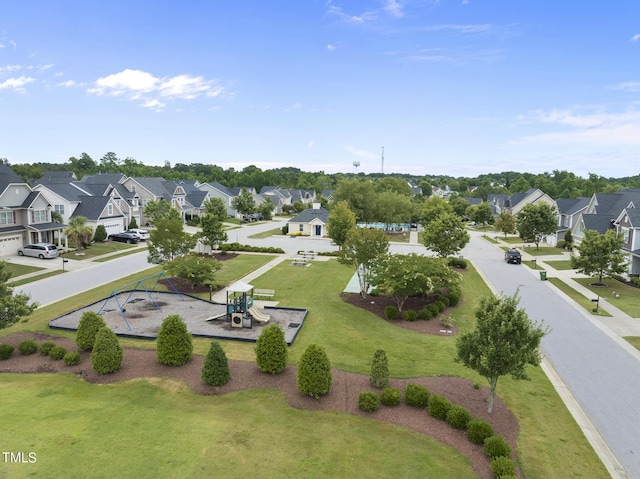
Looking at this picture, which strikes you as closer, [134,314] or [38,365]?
[38,365]

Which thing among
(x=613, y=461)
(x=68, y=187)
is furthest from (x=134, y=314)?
(x=68, y=187)

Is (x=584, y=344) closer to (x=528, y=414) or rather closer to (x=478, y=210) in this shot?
(x=528, y=414)

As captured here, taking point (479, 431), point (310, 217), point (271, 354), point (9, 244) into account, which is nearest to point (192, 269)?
point (271, 354)

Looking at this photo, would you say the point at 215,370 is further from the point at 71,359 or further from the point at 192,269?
the point at 192,269

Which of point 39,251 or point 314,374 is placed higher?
point 39,251

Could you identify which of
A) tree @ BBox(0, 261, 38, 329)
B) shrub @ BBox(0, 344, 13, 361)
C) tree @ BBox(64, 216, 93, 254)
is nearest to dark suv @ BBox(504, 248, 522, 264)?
tree @ BBox(0, 261, 38, 329)

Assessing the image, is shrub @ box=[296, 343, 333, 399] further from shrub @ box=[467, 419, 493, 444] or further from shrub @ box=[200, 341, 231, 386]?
shrub @ box=[467, 419, 493, 444]
